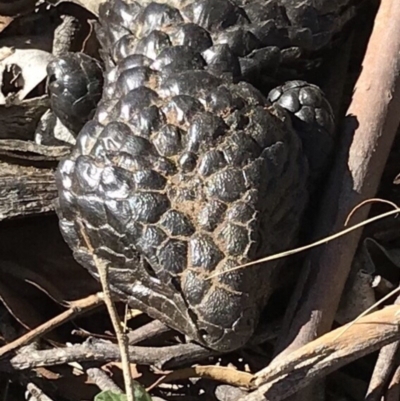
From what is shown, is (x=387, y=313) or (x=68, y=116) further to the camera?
(x=68, y=116)

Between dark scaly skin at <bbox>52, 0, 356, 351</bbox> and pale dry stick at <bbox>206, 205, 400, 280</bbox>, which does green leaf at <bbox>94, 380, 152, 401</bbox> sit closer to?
dark scaly skin at <bbox>52, 0, 356, 351</bbox>

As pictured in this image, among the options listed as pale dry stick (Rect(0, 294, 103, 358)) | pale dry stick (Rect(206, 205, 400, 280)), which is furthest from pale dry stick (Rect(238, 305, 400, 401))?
pale dry stick (Rect(0, 294, 103, 358))

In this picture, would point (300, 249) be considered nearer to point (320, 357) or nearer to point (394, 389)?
point (320, 357)

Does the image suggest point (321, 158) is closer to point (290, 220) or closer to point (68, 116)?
point (290, 220)

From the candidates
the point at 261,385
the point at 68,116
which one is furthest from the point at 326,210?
the point at 68,116

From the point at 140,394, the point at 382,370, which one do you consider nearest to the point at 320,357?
the point at 382,370

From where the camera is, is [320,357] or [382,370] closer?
[320,357]
